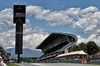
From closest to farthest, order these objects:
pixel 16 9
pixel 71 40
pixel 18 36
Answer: pixel 16 9 → pixel 18 36 → pixel 71 40

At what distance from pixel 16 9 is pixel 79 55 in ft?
153

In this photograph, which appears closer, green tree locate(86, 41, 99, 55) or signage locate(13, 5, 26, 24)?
signage locate(13, 5, 26, 24)

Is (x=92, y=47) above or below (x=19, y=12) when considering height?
below

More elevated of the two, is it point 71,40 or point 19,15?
point 19,15

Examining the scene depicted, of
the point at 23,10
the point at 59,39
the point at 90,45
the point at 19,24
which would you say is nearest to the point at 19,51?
→ the point at 19,24

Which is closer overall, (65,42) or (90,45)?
(90,45)

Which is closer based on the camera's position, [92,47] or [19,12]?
[19,12]

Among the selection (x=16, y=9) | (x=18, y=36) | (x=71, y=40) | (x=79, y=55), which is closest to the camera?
(x=79, y=55)

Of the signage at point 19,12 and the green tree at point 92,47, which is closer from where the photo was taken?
the signage at point 19,12

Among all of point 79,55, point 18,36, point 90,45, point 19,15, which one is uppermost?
point 19,15

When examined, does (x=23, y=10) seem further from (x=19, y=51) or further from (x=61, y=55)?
(x=61, y=55)

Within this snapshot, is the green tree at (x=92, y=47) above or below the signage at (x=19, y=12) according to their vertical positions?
below

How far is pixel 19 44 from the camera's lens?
398 feet

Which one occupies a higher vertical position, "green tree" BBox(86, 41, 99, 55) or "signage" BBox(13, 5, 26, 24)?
"signage" BBox(13, 5, 26, 24)
